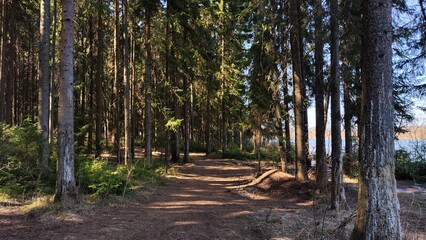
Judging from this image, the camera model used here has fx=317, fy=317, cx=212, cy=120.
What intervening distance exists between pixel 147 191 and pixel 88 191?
7.99 ft

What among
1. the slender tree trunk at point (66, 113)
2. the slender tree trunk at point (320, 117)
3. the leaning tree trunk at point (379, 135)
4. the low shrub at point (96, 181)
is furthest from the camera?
the slender tree trunk at point (320, 117)

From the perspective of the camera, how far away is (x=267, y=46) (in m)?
13.1

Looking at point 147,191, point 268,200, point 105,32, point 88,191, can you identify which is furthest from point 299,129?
point 105,32

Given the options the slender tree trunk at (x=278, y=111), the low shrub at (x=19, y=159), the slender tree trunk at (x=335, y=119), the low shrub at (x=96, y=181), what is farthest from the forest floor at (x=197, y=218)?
the slender tree trunk at (x=278, y=111)

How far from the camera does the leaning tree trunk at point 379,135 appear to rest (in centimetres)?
445

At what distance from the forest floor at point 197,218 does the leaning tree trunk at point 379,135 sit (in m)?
0.70

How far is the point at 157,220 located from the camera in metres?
7.46

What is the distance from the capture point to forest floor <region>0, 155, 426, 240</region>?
606cm

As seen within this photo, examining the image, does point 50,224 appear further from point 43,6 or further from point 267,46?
point 267,46

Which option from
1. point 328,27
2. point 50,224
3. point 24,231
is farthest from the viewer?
point 328,27

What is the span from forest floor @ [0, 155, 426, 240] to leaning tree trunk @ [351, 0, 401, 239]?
0.70 m

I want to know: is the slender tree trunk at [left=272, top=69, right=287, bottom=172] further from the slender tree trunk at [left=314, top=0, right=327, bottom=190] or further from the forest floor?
the forest floor

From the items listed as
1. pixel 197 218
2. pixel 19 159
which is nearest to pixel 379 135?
pixel 197 218

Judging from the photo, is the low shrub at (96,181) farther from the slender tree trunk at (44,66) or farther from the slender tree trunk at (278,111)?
the slender tree trunk at (278,111)
